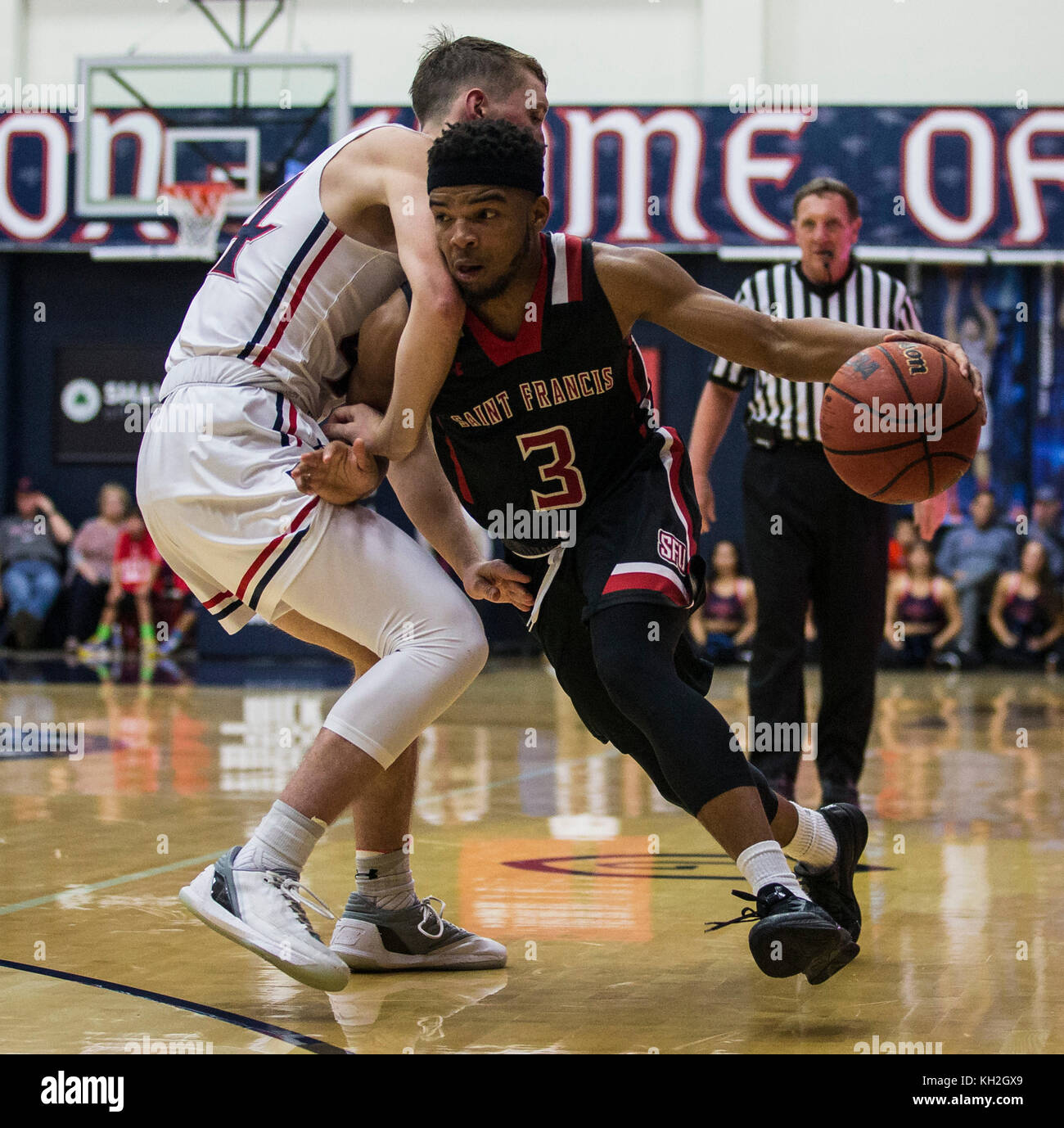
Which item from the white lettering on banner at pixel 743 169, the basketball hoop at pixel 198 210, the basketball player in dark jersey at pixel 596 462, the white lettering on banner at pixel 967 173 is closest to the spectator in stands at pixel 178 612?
the basketball hoop at pixel 198 210

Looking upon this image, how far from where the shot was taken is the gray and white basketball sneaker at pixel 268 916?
8.37 ft

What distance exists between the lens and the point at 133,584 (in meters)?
13.5

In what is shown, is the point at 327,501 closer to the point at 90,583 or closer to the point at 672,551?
the point at 672,551

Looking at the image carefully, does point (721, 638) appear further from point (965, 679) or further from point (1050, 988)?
point (1050, 988)

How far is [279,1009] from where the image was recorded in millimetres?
2715

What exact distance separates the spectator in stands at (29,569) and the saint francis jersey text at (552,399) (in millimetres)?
11965

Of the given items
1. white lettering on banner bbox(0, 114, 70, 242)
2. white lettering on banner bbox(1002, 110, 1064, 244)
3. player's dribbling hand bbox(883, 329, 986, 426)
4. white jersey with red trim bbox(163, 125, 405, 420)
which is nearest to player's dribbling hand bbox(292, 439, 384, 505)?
white jersey with red trim bbox(163, 125, 405, 420)

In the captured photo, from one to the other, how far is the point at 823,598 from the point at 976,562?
833 cm

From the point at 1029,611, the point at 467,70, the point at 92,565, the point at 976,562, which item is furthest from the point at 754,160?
the point at 467,70

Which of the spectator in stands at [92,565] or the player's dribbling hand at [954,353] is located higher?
the player's dribbling hand at [954,353]

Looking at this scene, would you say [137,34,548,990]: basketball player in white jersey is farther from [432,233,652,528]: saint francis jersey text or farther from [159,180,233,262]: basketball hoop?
[159,180,233,262]: basketball hoop

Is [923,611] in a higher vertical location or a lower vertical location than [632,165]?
lower

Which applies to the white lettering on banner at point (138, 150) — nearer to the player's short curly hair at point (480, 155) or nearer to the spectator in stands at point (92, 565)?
the spectator in stands at point (92, 565)

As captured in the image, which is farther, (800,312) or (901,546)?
(901,546)
